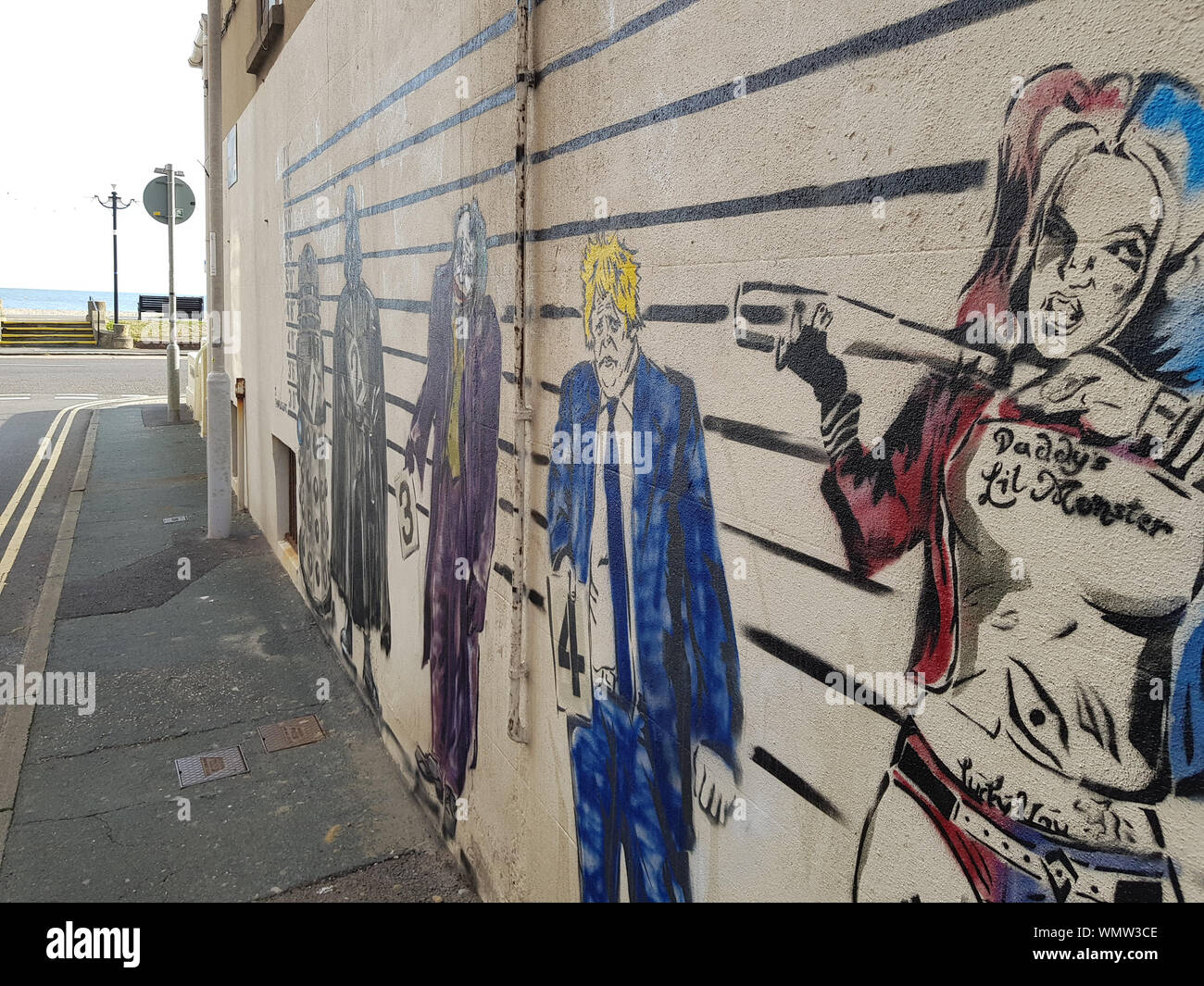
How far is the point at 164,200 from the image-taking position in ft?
47.1

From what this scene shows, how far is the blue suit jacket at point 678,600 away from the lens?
230cm

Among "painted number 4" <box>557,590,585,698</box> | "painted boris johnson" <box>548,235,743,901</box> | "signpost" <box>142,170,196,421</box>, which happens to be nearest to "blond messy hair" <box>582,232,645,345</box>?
"painted boris johnson" <box>548,235,743,901</box>

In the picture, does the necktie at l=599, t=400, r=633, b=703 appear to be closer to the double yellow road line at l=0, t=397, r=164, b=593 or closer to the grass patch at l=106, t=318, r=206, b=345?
the double yellow road line at l=0, t=397, r=164, b=593

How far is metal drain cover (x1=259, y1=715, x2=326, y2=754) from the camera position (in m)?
5.29

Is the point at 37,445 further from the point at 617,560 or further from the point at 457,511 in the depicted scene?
the point at 617,560

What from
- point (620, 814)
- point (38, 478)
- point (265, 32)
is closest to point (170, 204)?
point (38, 478)

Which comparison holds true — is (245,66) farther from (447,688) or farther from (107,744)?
(447,688)

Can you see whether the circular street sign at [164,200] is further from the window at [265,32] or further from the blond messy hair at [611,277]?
the blond messy hair at [611,277]

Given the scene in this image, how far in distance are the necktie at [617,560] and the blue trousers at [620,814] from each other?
0.12 m

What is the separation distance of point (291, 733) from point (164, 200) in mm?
11646

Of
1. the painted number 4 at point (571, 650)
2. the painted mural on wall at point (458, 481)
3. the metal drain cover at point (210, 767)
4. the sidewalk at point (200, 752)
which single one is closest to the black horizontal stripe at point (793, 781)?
the painted number 4 at point (571, 650)

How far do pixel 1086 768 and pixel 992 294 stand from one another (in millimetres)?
766
